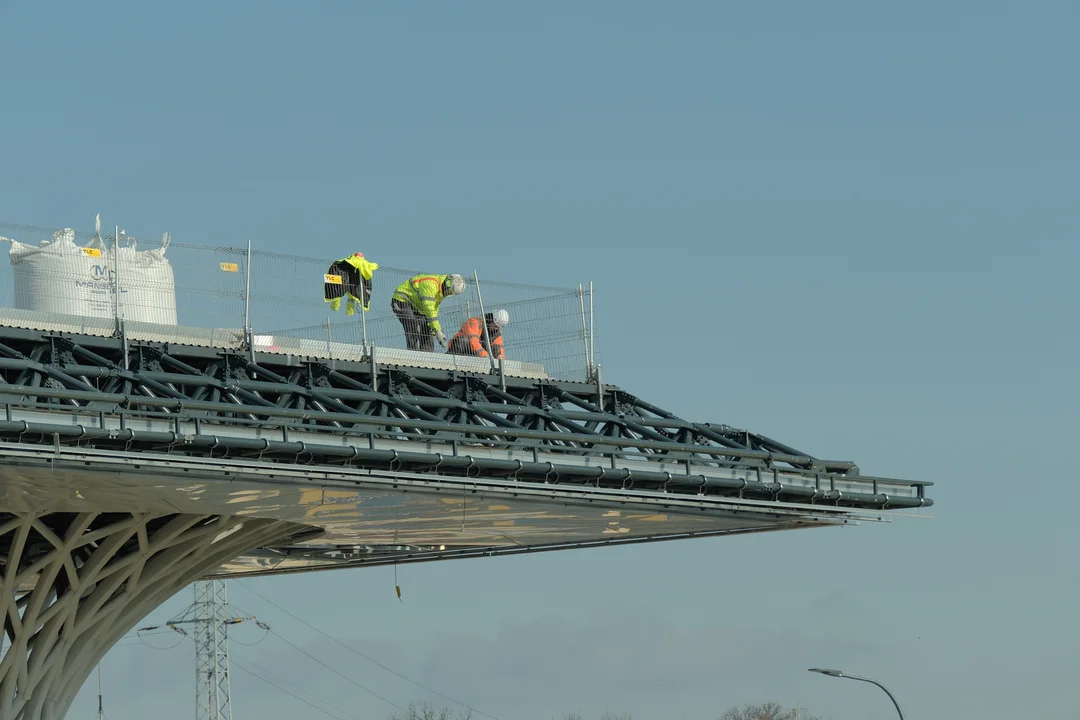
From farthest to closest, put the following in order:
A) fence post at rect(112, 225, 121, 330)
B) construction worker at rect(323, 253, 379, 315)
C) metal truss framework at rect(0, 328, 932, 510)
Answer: construction worker at rect(323, 253, 379, 315), fence post at rect(112, 225, 121, 330), metal truss framework at rect(0, 328, 932, 510)

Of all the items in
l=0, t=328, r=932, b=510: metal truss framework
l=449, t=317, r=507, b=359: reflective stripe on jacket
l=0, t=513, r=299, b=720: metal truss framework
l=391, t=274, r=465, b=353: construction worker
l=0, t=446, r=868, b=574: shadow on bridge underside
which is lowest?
l=0, t=513, r=299, b=720: metal truss framework

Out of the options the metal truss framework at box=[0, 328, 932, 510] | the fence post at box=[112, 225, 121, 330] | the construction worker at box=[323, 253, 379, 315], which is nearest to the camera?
the metal truss framework at box=[0, 328, 932, 510]

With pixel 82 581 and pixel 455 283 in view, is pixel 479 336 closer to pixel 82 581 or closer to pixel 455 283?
pixel 455 283

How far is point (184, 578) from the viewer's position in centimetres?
4706

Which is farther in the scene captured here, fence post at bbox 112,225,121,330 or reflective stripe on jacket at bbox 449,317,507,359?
reflective stripe on jacket at bbox 449,317,507,359

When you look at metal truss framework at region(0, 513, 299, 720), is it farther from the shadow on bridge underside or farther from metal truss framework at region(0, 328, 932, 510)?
metal truss framework at region(0, 328, 932, 510)

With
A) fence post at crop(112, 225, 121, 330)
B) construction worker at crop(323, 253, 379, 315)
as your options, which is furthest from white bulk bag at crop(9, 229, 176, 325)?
construction worker at crop(323, 253, 379, 315)

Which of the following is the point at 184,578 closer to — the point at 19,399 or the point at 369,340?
the point at 369,340

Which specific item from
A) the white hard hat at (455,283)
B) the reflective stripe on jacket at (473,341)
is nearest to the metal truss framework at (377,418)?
the reflective stripe on jacket at (473,341)

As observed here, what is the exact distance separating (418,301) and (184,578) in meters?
9.07

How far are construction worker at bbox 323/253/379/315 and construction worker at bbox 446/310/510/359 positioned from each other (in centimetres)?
254

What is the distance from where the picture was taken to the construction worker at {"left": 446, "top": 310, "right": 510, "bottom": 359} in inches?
1921

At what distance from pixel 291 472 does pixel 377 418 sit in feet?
6.93

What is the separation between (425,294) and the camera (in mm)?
48781
